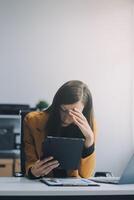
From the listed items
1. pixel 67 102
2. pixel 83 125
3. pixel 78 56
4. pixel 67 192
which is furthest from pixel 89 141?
pixel 78 56

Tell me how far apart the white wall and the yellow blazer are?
2110 millimetres

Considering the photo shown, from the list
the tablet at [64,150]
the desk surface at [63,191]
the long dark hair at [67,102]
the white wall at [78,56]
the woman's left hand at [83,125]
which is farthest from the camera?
the white wall at [78,56]

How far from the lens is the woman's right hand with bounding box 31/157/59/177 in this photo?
1.76 metres

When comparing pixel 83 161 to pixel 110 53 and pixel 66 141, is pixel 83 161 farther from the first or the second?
pixel 110 53

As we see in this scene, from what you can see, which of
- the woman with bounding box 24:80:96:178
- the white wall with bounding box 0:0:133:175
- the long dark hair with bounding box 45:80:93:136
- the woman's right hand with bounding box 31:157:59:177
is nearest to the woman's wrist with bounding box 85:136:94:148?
the woman with bounding box 24:80:96:178

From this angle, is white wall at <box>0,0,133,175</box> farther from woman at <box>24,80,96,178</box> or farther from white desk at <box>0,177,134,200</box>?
white desk at <box>0,177,134,200</box>

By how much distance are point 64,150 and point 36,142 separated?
407 mm

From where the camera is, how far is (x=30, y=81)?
4.30 metres

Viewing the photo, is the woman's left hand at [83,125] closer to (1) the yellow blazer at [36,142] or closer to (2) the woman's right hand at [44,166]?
(1) the yellow blazer at [36,142]

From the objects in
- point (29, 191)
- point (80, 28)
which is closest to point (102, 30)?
point (80, 28)

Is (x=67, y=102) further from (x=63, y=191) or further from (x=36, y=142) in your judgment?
(x=63, y=191)

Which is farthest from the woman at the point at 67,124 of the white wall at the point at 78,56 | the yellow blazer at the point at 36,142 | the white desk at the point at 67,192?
the white wall at the point at 78,56

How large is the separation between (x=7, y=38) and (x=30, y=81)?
0.56 metres

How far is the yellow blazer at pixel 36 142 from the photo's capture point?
6.79 feet
